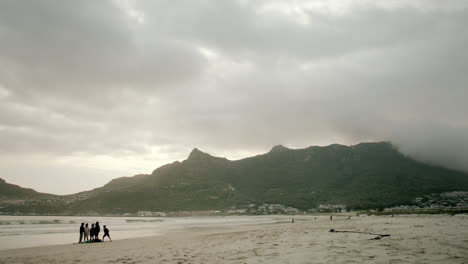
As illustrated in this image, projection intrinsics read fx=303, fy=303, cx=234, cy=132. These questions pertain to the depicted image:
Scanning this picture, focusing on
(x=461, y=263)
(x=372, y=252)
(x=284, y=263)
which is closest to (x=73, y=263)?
(x=284, y=263)

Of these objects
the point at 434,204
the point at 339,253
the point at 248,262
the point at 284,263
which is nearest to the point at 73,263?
the point at 248,262

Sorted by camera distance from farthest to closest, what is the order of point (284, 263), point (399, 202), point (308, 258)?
point (399, 202) < point (308, 258) < point (284, 263)

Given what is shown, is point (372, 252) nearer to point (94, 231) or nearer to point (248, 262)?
point (248, 262)

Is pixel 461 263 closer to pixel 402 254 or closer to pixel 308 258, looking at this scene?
pixel 402 254

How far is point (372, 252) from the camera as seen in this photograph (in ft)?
41.8

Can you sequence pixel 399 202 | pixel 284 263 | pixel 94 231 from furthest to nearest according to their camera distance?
pixel 399 202
pixel 94 231
pixel 284 263

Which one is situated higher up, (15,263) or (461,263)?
(461,263)

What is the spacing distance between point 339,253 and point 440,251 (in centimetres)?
393

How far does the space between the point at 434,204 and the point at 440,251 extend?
647 ft

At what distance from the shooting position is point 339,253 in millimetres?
12984

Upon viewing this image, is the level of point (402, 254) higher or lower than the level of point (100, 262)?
higher

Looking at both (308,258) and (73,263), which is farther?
(73,263)

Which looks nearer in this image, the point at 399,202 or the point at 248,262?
the point at 248,262

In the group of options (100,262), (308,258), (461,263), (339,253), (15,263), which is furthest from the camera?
(15,263)
